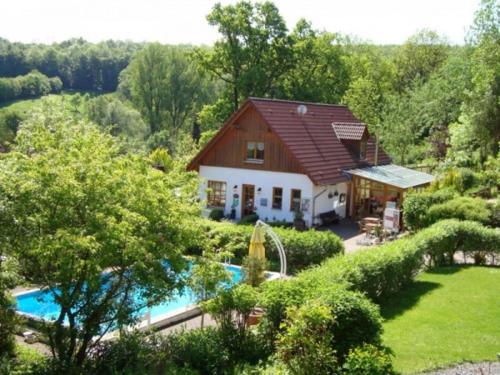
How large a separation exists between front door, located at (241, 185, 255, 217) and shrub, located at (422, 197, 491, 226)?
9599mm

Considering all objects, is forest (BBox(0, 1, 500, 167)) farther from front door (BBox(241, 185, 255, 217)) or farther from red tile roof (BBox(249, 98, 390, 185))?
red tile roof (BBox(249, 98, 390, 185))

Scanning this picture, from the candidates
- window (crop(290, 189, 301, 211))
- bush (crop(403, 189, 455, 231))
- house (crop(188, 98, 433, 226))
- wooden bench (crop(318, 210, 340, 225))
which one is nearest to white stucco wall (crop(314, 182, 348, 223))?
house (crop(188, 98, 433, 226))

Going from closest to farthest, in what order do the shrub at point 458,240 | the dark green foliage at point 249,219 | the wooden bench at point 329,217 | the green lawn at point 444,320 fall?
the green lawn at point 444,320
the shrub at point 458,240
the dark green foliage at point 249,219
the wooden bench at point 329,217

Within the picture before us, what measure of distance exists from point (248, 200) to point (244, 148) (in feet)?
9.22

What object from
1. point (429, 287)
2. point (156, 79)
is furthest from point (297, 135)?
point (156, 79)

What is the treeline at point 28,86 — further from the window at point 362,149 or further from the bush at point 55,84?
the window at point 362,149

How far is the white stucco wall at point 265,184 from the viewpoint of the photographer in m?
29.6

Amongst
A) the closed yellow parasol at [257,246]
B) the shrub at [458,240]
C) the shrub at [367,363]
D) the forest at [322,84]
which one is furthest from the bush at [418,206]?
Result: the shrub at [367,363]

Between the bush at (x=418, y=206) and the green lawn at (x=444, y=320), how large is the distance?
5967 mm

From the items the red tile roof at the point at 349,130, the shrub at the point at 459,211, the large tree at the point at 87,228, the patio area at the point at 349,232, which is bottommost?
the patio area at the point at 349,232

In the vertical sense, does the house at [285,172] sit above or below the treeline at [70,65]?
below

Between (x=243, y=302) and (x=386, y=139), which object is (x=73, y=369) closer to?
(x=243, y=302)

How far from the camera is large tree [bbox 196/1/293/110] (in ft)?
133

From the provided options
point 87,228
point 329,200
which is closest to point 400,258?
point 87,228
